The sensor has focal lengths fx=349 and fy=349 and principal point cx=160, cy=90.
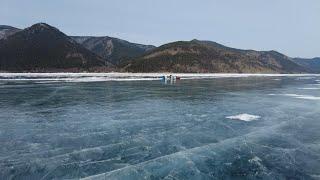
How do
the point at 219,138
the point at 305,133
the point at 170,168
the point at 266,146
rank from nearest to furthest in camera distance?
the point at 170,168 < the point at 266,146 < the point at 219,138 < the point at 305,133

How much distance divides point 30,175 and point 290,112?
23821mm

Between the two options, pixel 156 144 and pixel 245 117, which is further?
pixel 245 117

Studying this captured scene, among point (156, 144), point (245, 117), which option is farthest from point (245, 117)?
point (156, 144)

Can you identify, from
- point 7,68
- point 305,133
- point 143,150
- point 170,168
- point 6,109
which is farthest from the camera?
point 7,68

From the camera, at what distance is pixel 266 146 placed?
701 inches

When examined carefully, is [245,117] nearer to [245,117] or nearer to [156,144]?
[245,117]

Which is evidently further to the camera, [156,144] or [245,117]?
[245,117]

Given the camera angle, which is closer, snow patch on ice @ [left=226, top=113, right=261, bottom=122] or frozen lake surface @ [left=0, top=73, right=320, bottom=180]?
frozen lake surface @ [left=0, top=73, right=320, bottom=180]

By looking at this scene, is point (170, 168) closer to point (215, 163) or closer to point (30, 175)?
point (215, 163)

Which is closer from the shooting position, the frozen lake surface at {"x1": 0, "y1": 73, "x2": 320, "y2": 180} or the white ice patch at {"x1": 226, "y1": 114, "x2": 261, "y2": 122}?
the frozen lake surface at {"x1": 0, "y1": 73, "x2": 320, "y2": 180}

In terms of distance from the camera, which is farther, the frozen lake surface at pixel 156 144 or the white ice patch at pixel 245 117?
the white ice patch at pixel 245 117

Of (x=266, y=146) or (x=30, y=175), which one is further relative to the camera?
(x=266, y=146)

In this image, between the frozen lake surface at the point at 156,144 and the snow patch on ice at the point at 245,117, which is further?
the snow patch on ice at the point at 245,117

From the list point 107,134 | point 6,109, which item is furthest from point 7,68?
point 107,134
